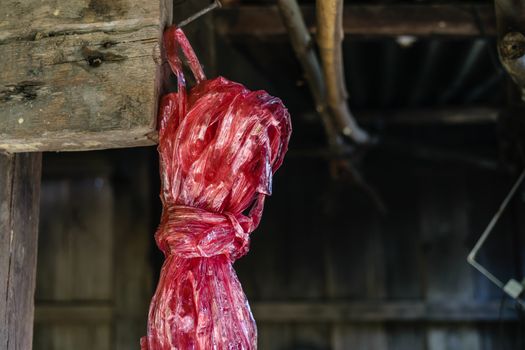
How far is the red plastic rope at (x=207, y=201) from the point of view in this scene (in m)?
0.89

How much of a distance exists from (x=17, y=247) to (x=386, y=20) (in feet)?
5.13

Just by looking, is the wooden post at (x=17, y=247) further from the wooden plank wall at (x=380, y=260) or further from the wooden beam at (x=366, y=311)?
the wooden beam at (x=366, y=311)

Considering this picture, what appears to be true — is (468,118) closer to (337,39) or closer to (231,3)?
(231,3)

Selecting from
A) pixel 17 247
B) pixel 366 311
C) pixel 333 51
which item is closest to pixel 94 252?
pixel 366 311

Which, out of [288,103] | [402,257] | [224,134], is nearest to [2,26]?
[224,134]

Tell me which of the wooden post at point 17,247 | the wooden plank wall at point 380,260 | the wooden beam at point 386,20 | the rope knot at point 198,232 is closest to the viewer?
the rope knot at point 198,232

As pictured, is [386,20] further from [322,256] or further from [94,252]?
[94,252]

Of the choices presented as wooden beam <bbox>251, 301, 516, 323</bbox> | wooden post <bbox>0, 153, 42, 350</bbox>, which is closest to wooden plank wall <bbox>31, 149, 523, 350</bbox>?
wooden beam <bbox>251, 301, 516, 323</bbox>

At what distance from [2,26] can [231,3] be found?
124 cm

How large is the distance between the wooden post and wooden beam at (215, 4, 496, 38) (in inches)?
46.1

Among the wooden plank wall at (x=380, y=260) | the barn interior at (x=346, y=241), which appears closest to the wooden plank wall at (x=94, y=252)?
the barn interior at (x=346, y=241)

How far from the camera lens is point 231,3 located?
216 centimetres

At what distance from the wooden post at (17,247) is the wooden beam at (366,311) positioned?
118 inches

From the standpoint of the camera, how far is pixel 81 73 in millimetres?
977
